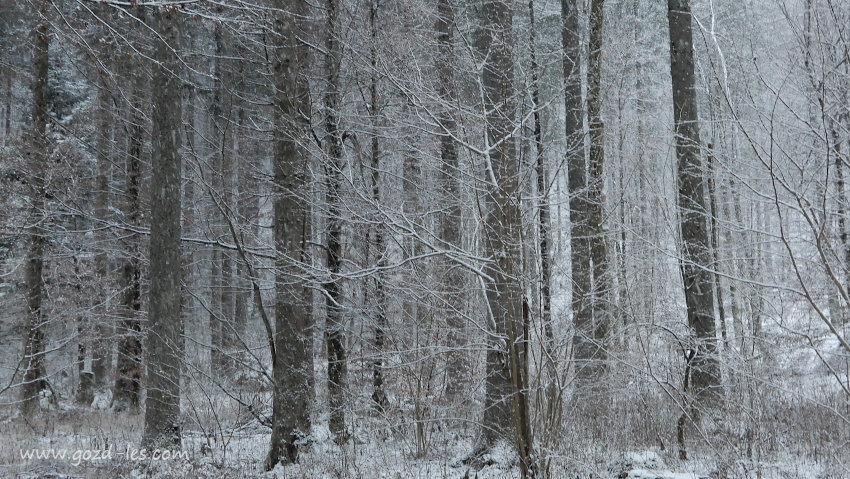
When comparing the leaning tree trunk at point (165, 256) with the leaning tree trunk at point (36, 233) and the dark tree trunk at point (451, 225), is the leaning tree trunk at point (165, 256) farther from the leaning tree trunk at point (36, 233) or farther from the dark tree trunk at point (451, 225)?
the leaning tree trunk at point (36, 233)

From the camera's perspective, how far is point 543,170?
24.6 feet

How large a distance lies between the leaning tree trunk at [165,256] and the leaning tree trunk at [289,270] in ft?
4.86

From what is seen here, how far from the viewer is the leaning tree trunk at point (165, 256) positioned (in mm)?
7781

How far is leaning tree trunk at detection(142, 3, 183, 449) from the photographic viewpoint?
25.5 ft

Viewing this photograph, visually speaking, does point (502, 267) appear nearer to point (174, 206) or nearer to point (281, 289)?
point (281, 289)

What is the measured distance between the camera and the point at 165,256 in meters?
8.08

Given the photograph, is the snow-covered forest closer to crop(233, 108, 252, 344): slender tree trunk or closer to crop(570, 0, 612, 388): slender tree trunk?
crop(570, 0, 612, 388): slender tree trunk

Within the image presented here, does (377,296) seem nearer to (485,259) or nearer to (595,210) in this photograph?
(485,259)

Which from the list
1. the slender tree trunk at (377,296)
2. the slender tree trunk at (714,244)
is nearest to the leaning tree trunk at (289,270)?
the slender tree trunk at (377,296)

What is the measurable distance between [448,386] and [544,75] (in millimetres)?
3595

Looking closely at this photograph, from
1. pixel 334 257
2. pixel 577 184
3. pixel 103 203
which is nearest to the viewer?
pixel 334 257

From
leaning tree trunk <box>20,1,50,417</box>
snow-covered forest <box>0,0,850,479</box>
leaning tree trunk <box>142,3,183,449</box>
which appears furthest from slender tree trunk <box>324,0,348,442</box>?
leaning tree trunk <box>20,1,50,417</box>

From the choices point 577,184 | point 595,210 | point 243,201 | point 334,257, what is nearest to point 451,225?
point 334,257

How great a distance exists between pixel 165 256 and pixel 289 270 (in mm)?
2143
